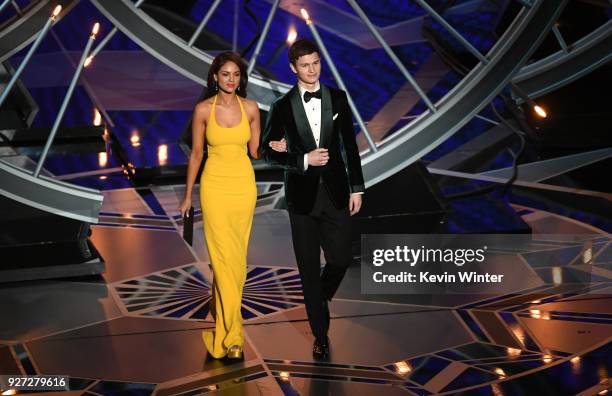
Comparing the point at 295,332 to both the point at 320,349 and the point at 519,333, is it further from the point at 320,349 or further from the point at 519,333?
the point at 519,333

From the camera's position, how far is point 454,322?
4.47m

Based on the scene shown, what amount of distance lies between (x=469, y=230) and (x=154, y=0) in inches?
364

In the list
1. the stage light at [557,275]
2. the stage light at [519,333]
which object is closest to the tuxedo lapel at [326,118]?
the stage light at [519,333]

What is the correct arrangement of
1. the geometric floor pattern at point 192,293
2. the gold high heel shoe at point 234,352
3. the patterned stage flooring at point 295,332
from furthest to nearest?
the geometric floor pattern at point 192,293
the gold high heel shoe at point 234,352
the patterned stage flooring at point 295,332

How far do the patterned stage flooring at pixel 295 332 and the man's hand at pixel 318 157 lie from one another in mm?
899

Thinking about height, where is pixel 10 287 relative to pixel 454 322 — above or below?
above

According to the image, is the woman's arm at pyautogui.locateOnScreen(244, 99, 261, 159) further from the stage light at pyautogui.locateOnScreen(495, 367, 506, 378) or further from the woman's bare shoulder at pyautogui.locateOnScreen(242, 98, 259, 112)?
the stage light at pyautogui.locateOnScreen(495, 367, 506, 378)

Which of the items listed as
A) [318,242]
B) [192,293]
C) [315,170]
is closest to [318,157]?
→ [315,170]

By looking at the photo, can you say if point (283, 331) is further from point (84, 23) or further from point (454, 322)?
point (84, 23)

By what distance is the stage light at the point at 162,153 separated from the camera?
7.27 meters

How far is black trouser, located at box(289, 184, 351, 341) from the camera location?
153 inches

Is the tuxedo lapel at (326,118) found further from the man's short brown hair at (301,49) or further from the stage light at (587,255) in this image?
the stage light at (587,255)

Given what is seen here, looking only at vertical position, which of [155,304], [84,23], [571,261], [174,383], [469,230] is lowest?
[174,383]

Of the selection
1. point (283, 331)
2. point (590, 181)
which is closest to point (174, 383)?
point (283, 331)
